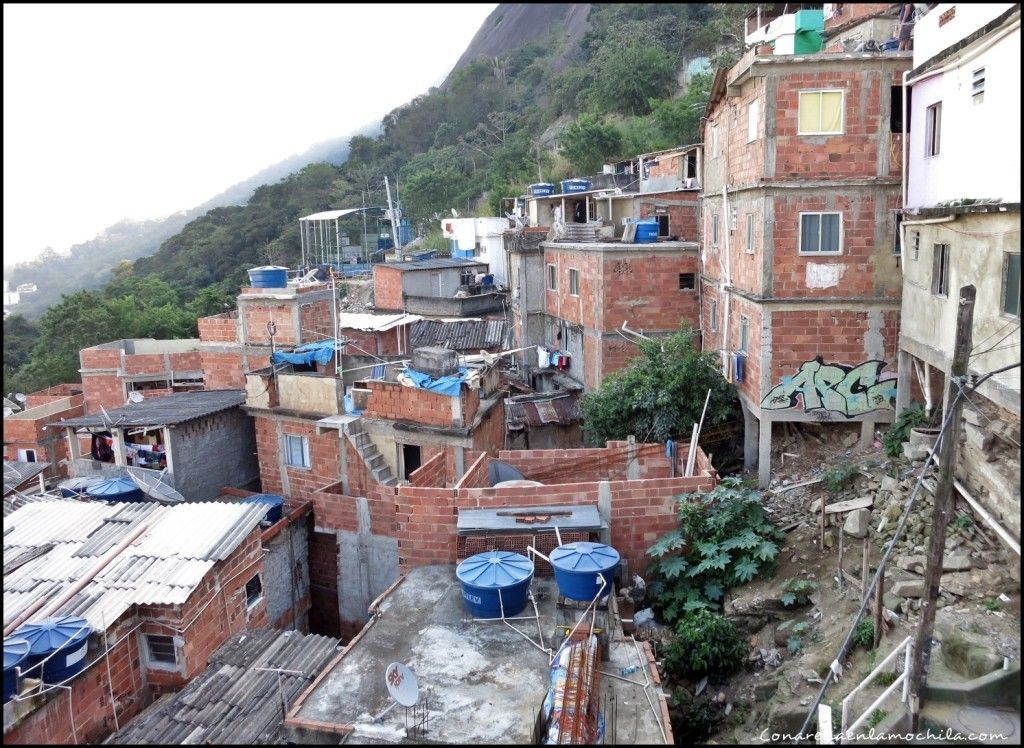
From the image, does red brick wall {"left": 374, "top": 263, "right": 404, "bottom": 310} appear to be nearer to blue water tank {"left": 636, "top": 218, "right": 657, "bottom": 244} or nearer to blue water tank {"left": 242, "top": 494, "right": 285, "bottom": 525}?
blue water tank {"left": 636, "top": 218, "right": 657, "bottom": 244}

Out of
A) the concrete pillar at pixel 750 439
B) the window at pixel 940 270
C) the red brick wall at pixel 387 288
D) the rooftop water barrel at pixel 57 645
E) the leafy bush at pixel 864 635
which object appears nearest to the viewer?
the rooftop water barrel at pixel 57 645

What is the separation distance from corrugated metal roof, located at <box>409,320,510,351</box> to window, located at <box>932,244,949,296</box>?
60.1 ft

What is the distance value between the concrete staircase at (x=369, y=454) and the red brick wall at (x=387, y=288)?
18773 millimetres

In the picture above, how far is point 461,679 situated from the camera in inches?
368

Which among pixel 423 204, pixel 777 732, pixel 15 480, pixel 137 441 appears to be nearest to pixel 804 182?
pixel 777 732

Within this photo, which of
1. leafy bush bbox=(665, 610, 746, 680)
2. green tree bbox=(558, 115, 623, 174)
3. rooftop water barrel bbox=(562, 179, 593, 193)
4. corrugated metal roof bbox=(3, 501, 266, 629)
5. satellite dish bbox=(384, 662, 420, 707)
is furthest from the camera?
green tree bbox=(558, 115, 623, 174)

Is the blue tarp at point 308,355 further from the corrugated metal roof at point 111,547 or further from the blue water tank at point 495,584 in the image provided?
the blue water tank at point 495,584

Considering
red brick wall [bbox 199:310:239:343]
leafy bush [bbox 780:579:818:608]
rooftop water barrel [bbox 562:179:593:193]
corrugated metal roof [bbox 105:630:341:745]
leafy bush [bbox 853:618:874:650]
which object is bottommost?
corrugated metal roof [bbox 105:630:341:745]

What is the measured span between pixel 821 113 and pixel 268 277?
1471 centimetres

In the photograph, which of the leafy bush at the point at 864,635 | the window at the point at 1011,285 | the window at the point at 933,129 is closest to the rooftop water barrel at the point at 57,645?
the leafy bush at the point at 864,635

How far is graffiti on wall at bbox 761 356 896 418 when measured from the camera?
1483 centimetres

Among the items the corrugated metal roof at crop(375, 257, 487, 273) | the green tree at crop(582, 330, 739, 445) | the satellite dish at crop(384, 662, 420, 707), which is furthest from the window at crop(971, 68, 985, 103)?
the corrugated metal roof at crop(375, 257, 487, 273)

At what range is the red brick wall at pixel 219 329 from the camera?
22109mm

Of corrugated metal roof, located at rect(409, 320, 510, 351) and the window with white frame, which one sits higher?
corrugated metal roof, located at rect(409, 320, 510, 351)
